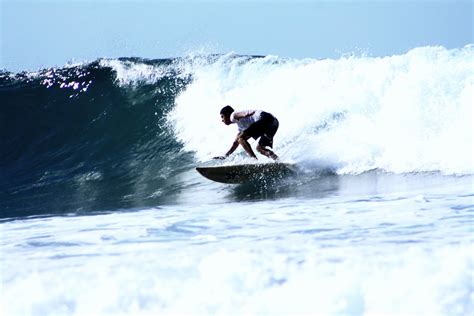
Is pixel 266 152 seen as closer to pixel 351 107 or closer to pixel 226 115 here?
pixel 226 115

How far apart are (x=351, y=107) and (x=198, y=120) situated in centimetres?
286

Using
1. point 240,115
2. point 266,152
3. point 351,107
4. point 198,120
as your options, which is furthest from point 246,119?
point 198,120

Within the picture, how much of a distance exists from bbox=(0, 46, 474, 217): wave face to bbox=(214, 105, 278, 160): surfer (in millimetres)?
928

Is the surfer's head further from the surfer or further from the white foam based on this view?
the white foam

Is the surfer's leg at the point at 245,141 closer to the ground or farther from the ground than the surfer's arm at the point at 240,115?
closer to the ground

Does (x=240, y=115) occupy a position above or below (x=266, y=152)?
above

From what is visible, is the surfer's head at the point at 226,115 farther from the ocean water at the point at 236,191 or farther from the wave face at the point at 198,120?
the wave face at the point at 198,120

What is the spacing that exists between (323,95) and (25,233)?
702 centimetres

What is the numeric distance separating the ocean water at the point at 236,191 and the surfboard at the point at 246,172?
121mm

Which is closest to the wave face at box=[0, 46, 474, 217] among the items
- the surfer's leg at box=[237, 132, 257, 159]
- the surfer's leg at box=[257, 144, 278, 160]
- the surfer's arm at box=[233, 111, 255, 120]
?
the surfer's leg at box=[257, 144, 278, 160]

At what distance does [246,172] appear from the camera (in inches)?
387

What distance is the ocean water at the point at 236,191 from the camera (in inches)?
196

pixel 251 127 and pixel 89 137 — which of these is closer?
pixel 251 127

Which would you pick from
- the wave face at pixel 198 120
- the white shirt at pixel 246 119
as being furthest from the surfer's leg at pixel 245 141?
the wave face at pixel 198 120
